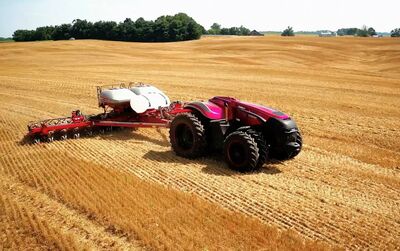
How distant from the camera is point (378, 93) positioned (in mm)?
18344

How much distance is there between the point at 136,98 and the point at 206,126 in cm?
283

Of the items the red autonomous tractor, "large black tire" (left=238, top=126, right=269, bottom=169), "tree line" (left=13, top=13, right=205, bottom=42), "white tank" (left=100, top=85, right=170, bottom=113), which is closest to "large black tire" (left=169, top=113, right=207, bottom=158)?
the red autonomous tractor

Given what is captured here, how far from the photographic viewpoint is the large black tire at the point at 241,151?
7688 millimetres

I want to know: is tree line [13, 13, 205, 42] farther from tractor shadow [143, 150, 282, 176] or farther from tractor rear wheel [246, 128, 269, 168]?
tractor rear wheel [246, 128, 269, 168]

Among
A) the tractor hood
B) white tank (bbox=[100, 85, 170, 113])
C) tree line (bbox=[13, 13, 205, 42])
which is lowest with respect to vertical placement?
white tank (bbox=[100, 85, 170, 113])

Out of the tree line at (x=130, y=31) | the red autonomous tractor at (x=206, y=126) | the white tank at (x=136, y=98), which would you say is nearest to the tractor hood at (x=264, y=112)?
the red autonomous tractor at (x=206, y=126)

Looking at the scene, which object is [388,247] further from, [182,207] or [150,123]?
[150,123]

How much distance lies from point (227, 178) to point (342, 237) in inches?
103

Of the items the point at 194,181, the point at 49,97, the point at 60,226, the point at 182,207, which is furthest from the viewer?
the point at 49,97

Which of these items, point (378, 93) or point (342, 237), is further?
point (378, 93)

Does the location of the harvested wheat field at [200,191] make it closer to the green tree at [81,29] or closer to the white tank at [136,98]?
the white tank at [136,98]

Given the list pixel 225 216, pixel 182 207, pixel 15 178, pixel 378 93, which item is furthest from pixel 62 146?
pixel 378 93

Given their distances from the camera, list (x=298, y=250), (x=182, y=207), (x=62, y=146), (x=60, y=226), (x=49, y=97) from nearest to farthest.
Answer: (x=298, y=250) < (x=60, y=226) < (x=182, y=207) < (x=62, y=146) < (x=49, y=97)

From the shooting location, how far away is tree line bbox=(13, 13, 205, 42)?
241 ft
